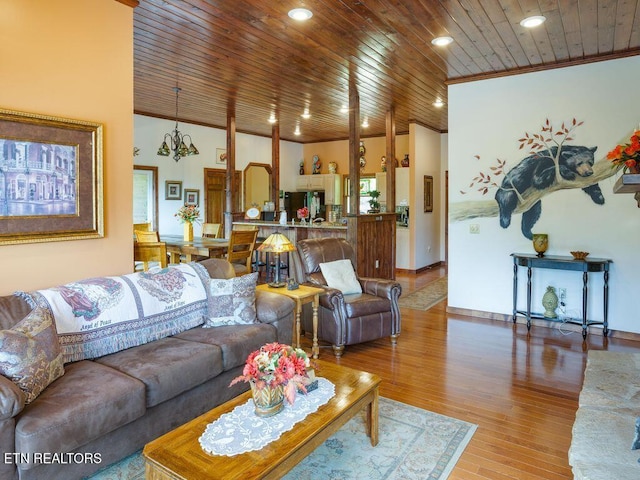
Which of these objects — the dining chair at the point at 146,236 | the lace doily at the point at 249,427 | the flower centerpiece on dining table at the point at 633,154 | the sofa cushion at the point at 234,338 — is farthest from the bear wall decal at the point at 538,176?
the dining chair at the point at 146,236

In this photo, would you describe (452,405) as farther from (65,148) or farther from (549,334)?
(65,148)

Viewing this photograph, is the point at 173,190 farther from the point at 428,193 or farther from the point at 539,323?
the point at 539,323

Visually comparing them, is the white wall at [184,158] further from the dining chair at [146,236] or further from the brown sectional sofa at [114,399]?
the brown sectional sofa at [114,399]

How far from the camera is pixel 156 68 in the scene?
499cm

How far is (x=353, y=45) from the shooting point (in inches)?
166


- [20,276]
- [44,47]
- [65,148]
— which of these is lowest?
[20,276]

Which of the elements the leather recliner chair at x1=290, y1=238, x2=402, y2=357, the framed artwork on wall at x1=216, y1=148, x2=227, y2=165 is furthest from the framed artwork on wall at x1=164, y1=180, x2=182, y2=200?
the leather recliner chair at x1=290, y1=238, x2=402, y2=357

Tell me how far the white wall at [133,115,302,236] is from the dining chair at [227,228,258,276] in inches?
114

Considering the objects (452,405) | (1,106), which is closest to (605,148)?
(452,405)

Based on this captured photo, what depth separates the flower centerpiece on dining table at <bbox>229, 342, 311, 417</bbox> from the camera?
77.1 inches

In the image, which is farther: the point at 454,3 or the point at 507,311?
the point at 507,311

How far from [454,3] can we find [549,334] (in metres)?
3.50

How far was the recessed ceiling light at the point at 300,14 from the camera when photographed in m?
3.44

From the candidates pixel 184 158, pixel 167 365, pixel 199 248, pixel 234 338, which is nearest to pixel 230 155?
pixel 184 158
